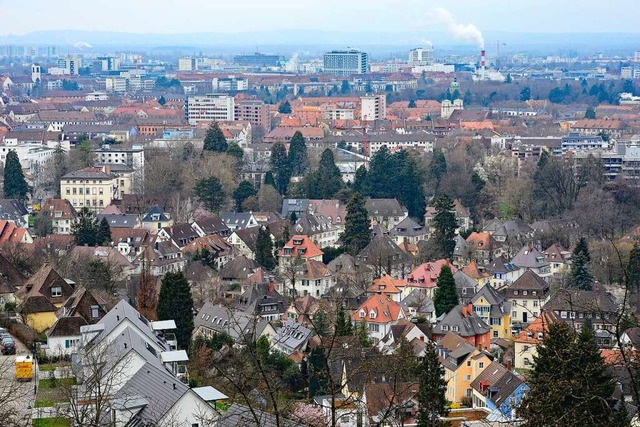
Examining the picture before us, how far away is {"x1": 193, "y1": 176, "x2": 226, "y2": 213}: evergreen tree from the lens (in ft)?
114

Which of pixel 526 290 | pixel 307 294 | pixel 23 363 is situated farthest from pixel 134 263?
pixel 23 363

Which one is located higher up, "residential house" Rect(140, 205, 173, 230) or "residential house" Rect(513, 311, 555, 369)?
"residential house" Rect(513, 311, 555, 369)

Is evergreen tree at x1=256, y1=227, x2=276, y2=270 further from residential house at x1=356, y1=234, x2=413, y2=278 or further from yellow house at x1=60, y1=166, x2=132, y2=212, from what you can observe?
yellow house at x1=60, y1=166, x2=132, y2=212

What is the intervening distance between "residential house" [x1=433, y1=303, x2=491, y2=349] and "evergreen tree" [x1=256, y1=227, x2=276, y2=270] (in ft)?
24.7

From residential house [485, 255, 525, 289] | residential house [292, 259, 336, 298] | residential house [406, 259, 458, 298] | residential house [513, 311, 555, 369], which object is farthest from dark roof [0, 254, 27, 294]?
residential house [485, 255, 525, 289]

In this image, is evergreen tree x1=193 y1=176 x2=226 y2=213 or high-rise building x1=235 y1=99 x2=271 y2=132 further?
high-rise building x1=235 y1=99 x2=271 y2=132

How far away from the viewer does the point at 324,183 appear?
120 ft

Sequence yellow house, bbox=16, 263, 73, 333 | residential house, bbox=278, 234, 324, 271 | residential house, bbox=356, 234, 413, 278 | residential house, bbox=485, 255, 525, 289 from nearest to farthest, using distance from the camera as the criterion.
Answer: yellow house, bbox=16, 263, 73, 333, residential house, bbox=485, 255, 525, 289, residential house, bbox=356, 234, 413, 278, residential house, bbox=278, 234, 324, 271

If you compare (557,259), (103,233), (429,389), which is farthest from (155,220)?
(429,389)

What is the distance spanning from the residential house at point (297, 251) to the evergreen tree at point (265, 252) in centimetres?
24

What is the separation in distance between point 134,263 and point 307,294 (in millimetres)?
4058

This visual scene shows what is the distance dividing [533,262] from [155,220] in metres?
9.86

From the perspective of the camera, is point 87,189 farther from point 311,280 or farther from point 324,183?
point 311,280

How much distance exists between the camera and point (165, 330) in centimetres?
1648
